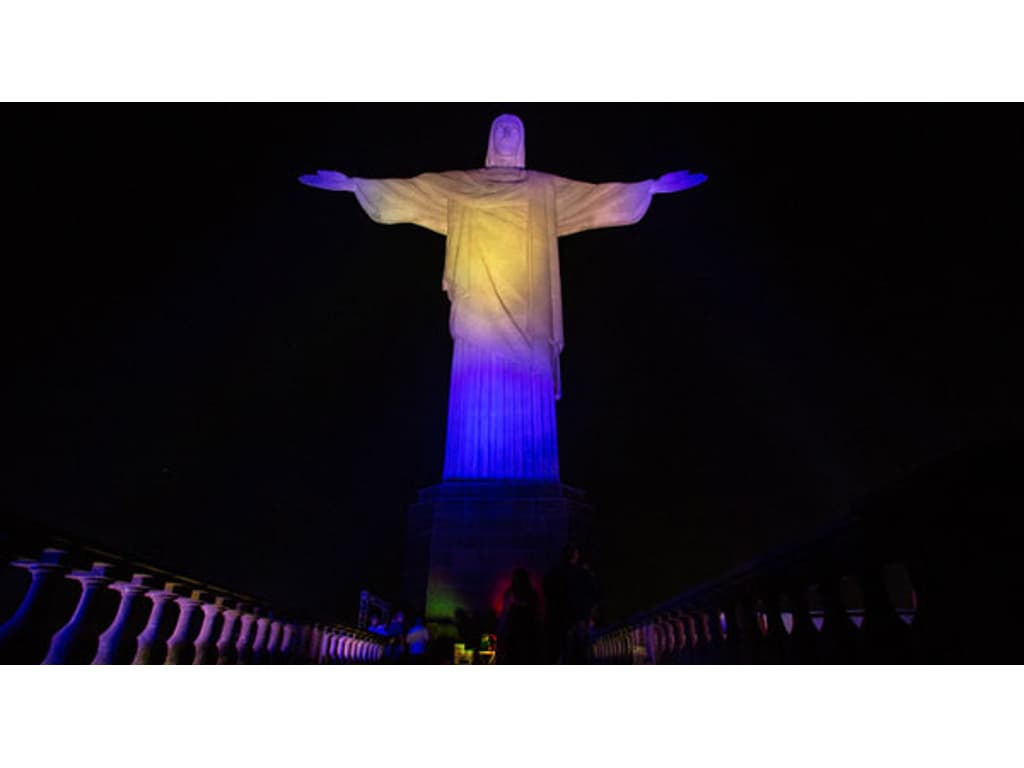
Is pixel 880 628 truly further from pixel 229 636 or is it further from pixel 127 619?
pixel 229 636

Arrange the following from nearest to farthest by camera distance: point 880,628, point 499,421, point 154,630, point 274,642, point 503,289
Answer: point 880,628 → point 154,630 → point 274,642 → point 499,421 → point 503,289

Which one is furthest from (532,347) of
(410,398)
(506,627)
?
(410,398)

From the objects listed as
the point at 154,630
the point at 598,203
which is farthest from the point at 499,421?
the point at 154,630

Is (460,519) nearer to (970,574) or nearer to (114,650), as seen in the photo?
(114,650)

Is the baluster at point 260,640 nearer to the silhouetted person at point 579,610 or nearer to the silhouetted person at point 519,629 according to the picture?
the silhouetted person at point 519,629

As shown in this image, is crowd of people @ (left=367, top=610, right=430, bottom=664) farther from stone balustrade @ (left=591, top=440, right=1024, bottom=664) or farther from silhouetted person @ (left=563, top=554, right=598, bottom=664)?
stone balustrade @ (left=591, top=440, right=1024, bottom=664)

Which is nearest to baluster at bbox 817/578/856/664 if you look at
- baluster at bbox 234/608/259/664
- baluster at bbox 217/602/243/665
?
baluster at bbox 217/602/243/665
